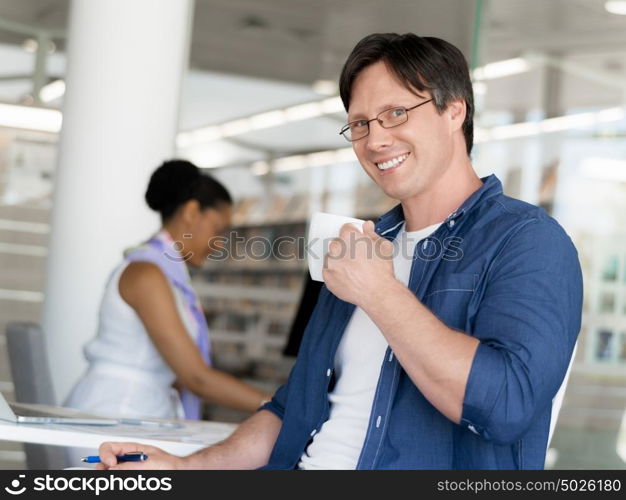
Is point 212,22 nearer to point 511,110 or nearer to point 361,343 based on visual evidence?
point 511,110

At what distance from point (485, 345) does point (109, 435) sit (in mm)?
847

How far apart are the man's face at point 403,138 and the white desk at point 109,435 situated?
0.69 m

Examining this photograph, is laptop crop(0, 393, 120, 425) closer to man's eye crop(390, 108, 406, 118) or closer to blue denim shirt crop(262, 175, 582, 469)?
blue denim shirt crop(262, 175, 582, 469)

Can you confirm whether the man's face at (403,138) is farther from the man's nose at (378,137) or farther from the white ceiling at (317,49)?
the white ceiling at (317,49)

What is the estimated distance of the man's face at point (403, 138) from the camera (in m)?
1.51

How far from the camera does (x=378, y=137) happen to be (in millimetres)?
1515

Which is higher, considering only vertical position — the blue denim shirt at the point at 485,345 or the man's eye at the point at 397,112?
the man's eye at the point at 397,112

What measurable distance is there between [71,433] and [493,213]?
873 mm

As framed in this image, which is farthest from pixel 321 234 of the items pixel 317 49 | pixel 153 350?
pixel 317 49

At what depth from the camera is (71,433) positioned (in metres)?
1.75

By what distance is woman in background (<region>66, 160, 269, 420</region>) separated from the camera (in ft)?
8.76

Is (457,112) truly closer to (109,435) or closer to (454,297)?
(454,297)

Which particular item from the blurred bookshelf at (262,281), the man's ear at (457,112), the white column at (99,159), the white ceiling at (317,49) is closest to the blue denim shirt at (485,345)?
the man's ear at (457,112)

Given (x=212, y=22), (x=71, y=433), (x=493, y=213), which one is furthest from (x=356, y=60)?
(x=212, y=22)
